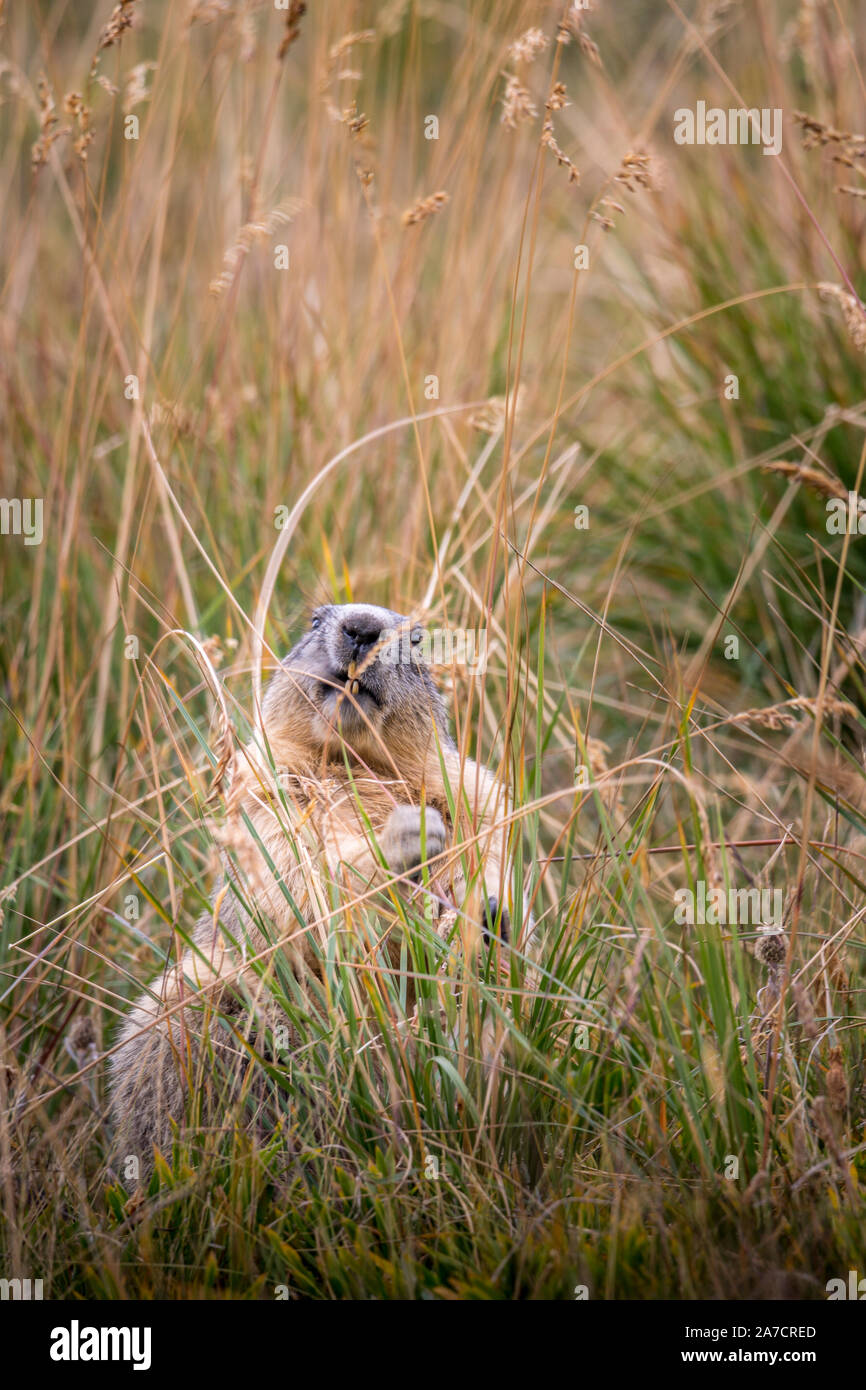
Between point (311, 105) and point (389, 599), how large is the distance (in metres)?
2.03

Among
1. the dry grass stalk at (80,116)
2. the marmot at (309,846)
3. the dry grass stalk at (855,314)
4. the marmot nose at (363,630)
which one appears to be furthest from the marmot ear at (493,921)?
the dry grass stalk at (80,116)

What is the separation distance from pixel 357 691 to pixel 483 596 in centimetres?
53

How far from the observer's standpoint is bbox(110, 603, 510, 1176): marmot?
2.77 meters

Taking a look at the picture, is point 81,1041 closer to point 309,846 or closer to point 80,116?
point 309,846

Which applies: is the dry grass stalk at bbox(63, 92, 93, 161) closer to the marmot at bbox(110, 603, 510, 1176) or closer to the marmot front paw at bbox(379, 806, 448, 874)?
the marmot at bbox(110, 603, 510, 1176)

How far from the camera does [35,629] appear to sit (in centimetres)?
436

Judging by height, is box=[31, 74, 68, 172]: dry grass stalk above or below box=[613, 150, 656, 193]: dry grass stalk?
above

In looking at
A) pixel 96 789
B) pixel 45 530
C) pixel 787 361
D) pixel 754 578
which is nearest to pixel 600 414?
pixel 787 361

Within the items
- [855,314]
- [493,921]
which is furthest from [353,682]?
[855,314]

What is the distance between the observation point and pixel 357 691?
11.3ft

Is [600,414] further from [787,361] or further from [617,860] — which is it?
[617,860]

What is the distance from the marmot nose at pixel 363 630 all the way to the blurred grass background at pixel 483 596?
0.22 metres

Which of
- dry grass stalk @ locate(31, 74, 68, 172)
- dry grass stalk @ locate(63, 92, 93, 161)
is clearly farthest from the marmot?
dry grass stalk @ locate(31, 74, 68, 172)

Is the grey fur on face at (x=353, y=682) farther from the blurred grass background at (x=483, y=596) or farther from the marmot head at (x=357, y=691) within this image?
the blurred grass background at (x=483, y=596)
